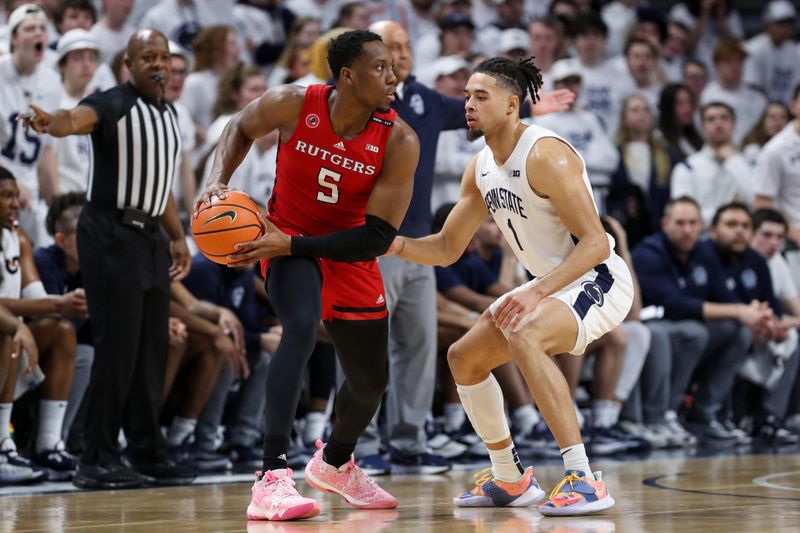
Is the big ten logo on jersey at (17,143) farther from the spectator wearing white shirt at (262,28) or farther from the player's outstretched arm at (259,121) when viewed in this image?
the spectator wearing white shirt at (262,28)

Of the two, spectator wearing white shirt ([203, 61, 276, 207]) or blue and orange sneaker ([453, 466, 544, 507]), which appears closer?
blue and orange sneaker ([453, 466, 544, 507])

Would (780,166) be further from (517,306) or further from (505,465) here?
(517,306)

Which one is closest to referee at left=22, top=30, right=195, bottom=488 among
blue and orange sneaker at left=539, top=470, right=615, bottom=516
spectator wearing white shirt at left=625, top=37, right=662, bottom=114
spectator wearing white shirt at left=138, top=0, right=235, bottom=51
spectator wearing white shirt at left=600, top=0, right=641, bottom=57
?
blue and orange sneaker at left=539, top=470, right=615, bottom=516

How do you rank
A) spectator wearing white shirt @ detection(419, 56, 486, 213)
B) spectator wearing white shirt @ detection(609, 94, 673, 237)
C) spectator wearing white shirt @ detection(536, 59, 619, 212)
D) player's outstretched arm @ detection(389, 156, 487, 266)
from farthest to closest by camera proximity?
spectator wearing white shirt @ detection(609, 94, 673, 237)
spectator wearing white shirt @ detection(536, 59, 619, 212)
spectator wearing white shirt @ detection(419, 56, 486, 213)
player's outstretched arm @ detection(389, 156, 487, 266)

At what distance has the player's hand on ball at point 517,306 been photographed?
15.5 ft

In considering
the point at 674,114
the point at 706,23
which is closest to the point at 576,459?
the point at 674,114

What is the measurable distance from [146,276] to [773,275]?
5.76 metres

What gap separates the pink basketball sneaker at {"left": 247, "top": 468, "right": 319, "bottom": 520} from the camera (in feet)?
14.7

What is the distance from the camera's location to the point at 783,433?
9508 mm

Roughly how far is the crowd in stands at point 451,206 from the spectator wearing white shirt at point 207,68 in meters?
0.02

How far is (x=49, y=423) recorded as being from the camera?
21.8 ft

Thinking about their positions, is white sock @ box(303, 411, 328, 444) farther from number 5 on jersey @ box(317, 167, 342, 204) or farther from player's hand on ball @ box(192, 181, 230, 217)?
player's hand on ball @ box(192, 181, 230, 217)

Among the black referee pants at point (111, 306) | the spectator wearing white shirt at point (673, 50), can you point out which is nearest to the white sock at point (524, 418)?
the black referee pants at point (111, 306)

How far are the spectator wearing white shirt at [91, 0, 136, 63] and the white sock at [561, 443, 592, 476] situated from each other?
587cm
